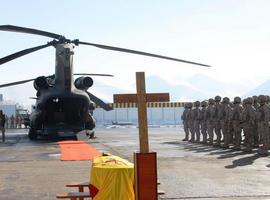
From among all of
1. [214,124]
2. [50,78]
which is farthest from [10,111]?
[214,124]

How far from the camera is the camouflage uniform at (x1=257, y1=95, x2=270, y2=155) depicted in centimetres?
1625

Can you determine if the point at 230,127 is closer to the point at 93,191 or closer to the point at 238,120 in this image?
the point at 238,120

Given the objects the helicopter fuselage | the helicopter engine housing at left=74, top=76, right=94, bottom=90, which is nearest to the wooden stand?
the helicopter fuselage

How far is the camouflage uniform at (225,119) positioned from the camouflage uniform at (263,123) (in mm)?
2194

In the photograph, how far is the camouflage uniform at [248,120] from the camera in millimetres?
17719

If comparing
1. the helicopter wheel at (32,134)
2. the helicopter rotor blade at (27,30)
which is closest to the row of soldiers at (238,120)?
the helicopter rotor blade at (27,30)

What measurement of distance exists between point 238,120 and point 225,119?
1.25 meters

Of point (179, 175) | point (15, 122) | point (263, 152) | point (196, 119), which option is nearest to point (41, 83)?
point (196, 119)

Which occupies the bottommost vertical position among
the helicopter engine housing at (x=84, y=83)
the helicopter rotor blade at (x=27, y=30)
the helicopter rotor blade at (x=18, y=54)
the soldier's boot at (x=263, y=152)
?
the soldier's boot at (x=263, y=152)

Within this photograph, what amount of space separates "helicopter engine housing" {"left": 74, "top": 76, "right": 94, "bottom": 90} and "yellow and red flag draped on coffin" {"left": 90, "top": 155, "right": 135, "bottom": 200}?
62.8 ft

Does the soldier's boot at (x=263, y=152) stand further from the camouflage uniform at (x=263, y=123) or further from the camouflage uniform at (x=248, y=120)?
the camouflage uniform at (x=248, y=120)

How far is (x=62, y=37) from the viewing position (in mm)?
24219

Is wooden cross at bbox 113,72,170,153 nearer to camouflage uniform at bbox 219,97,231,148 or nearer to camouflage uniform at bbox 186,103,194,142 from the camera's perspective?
camouflage uniform at bbox 219,97,231,148

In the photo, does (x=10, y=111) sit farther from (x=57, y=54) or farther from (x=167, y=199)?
(x=167, y=199)
